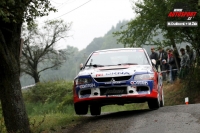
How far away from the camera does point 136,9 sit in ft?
86.2

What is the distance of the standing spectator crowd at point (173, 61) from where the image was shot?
19094 mm

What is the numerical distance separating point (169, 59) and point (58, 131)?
13330 millimetres

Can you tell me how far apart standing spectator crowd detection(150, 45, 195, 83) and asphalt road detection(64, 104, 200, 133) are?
863 centimetres

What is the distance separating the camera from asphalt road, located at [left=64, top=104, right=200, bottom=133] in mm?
8148

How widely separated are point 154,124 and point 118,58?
3.23 metres

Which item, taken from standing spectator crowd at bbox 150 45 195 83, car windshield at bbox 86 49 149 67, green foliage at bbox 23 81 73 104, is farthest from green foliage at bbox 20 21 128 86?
car windshield at bbox 86 49 149 67

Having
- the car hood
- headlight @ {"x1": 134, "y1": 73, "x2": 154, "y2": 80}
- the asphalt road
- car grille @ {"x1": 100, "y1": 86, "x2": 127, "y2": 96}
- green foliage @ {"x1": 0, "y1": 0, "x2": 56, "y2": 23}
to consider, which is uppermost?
green foliage @ {"x1": 0, "y1": 0, "x2": 56, "y2": 23}

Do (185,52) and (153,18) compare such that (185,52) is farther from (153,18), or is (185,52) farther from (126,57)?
(126,57)

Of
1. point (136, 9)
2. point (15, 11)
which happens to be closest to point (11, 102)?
point (15, 11)

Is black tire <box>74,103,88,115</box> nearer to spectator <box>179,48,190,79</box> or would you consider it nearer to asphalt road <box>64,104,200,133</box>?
asphalt road <box>64,104,200,133</box>

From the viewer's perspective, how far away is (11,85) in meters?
9.16

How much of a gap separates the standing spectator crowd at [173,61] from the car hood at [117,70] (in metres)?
8.21

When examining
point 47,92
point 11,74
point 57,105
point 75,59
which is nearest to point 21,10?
point 11,74

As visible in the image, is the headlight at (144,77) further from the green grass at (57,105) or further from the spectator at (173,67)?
the spectator at (173,67)
